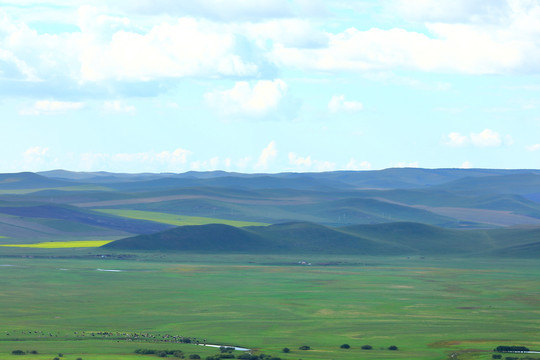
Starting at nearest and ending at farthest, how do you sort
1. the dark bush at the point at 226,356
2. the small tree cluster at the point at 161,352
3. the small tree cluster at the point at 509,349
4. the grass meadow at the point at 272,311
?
the dark bush at the point at 226,356 < the small tree cluster at the point at 161,352 < the small tree cluster at the point at 509,349 < the grass meadow at the point at 272,311

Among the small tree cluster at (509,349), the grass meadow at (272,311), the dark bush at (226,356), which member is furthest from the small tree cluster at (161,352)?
the small tree cluster at (509,349)

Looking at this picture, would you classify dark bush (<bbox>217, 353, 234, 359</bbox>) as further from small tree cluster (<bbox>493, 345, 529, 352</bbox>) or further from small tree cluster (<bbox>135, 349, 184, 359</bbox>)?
small tree cluster (<bbox>493, 345, 529, 352</bbox>)

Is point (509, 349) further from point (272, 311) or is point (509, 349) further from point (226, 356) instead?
point (272, 311)

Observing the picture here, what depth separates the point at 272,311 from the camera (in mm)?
137125

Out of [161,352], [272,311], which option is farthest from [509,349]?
[272,311]

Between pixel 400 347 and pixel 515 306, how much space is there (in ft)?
155

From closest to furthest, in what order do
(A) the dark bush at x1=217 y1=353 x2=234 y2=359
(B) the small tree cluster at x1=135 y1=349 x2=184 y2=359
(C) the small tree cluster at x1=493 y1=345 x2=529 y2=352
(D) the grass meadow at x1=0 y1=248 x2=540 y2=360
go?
(A) the dark bush at x1=217 y1=353 x2=234 y2=359
(B) the small tree cluster at x1=135 y1=349 x2=184 y2=359
(C) the small tree cluster at x1=493 y1=345 x2=529 y2=352
(D) the grass meadow at x1=0 y1=248 x2=540 y2=360

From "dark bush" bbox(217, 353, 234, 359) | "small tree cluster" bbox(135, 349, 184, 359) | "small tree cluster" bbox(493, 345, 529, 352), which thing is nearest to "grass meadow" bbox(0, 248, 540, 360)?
"small tree cluster" bbox(135, 349, 184, 359)

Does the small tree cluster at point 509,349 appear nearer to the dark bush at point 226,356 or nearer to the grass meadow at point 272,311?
the grass meadow at point 272,311

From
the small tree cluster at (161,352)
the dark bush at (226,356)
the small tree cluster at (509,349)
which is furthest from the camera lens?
the small tree cluster at (509,349)

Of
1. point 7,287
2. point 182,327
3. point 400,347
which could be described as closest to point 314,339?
point 400,347

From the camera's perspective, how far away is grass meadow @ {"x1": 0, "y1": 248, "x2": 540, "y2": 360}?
102 m

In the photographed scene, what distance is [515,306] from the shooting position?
144 m

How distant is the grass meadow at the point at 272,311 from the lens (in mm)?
101688
